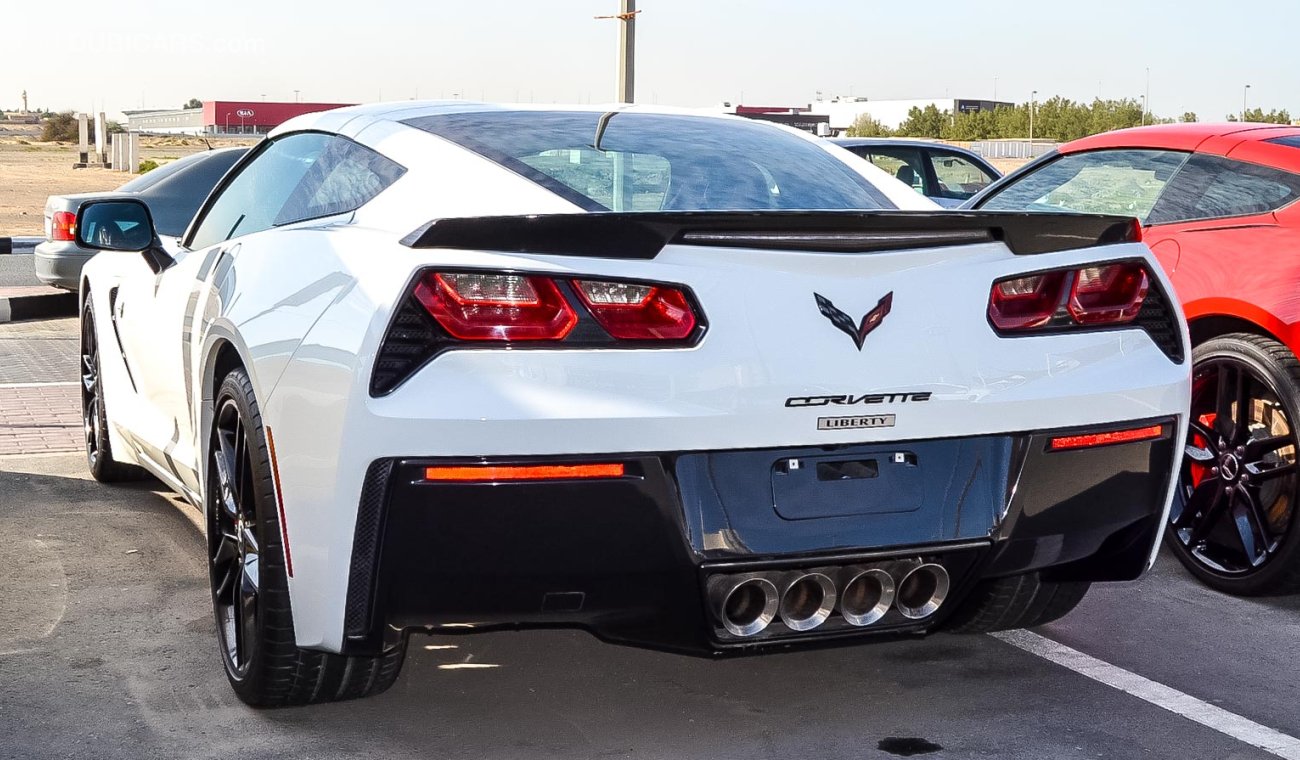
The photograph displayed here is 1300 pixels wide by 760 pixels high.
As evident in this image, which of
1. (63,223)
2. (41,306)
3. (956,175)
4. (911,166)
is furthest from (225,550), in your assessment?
(956,175)

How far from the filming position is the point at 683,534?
297cm

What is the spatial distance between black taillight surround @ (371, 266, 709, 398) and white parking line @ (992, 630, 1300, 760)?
65.8 inches

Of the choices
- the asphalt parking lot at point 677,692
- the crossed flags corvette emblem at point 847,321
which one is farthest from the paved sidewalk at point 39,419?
the crossed flags corvette emblem at point 847,321

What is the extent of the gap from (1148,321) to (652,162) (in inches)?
48.3

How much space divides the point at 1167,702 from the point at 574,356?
5.99 feet

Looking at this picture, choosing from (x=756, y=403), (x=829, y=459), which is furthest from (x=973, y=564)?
(x=756, y=403)

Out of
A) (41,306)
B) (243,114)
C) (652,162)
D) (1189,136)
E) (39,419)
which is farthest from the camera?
(243,114)

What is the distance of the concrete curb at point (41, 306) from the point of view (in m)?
12.0

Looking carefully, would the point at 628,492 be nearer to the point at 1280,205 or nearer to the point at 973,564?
the point at 973,564

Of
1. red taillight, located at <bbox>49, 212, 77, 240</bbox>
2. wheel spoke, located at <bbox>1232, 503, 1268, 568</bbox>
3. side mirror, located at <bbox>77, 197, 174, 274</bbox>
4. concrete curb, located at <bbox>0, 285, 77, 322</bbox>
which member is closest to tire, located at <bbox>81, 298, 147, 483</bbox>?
side mirror, located at <bbox>77, 197, 174, 274</bbox>

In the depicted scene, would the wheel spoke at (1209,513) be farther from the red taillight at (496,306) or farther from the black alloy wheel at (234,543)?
the black alloy wheel at (234,543)

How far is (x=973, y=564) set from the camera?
3.21m

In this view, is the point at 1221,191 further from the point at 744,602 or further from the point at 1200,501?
the point at 744,602

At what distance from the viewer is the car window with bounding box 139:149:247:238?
11.1 m
